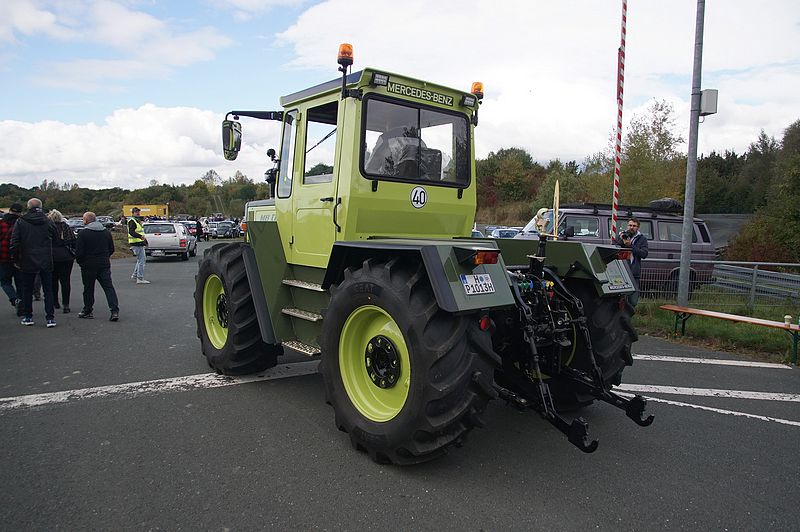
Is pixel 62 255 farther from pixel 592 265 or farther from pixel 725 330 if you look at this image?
pixel 725 330

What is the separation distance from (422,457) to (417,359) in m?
0.66

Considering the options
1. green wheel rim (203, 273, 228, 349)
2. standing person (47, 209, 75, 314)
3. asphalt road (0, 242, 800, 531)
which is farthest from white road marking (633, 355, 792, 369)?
standing person (47, 209, 75, 314)

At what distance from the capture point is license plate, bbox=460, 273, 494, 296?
3381 mm

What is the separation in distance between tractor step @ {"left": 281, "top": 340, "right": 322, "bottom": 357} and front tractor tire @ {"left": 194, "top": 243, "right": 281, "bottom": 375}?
57 cm

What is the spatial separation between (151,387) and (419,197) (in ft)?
10.6

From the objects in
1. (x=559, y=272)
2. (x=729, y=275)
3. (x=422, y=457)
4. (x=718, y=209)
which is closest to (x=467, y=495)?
(x=422, y=457)

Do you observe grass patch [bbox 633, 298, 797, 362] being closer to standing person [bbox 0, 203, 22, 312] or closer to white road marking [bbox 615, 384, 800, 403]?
white road marking [bbox 615, 384, 800, 403]

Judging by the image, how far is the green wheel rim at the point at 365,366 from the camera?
3.69 meters

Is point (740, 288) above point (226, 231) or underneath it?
underneath

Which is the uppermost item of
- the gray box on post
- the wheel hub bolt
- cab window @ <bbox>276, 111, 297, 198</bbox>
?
the gray box on post

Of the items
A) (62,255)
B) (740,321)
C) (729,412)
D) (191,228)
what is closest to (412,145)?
(729,412)

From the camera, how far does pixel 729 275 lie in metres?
9.63

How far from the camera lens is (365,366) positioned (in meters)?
3.99

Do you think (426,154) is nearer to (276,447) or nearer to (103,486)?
(276,447)
